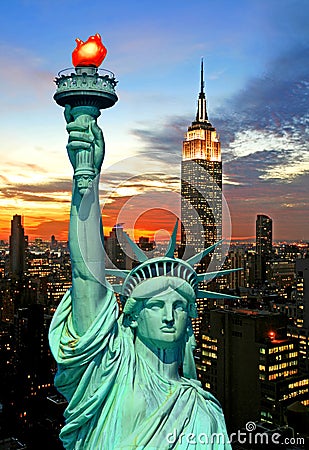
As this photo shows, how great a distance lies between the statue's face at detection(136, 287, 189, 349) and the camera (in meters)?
3.73

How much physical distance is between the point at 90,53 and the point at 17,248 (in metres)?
14.6

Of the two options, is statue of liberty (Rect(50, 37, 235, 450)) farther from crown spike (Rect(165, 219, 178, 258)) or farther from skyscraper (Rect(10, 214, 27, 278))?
skyscraper (Rect(10, 214, 27, 278))

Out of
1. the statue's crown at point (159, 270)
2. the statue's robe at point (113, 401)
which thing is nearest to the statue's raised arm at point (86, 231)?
the statue's robe at point (113, 401)

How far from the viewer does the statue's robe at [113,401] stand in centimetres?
355

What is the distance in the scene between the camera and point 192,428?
11.9 feet

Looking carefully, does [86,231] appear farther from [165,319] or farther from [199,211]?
[199,211]

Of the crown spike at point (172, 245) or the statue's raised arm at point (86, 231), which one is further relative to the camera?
the crown spike at point (172, 245)

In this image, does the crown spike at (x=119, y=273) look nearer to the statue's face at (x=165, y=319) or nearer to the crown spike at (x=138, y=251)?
the crown spike at (x=138, y=251)

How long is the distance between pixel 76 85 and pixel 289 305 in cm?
2385

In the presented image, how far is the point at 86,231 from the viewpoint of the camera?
3588 mm

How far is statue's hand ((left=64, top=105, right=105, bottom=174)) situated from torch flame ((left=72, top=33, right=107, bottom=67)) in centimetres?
30

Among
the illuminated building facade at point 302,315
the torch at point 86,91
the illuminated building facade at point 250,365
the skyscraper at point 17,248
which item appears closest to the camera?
the torch at point 86,91

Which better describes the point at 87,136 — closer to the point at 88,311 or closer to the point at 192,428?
the point at 88,311

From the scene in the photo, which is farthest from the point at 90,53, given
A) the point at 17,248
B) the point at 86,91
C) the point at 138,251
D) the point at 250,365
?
the point at 250,365
